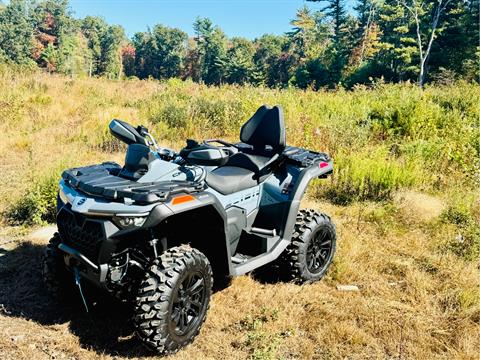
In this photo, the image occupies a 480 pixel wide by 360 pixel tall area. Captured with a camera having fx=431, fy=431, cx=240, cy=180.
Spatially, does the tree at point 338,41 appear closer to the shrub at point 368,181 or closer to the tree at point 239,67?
the tree at point 239,67

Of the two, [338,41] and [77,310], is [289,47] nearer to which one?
[338,41]

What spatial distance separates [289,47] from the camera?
67688mm

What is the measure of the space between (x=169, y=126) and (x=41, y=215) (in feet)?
15.3

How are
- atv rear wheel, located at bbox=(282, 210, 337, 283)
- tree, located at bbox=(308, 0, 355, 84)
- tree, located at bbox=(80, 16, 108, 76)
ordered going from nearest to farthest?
atv rear wheel, located at bbox=(282, 210, 337, 283) → tree, located at bbox=(308, 0, 355, 84) → tree, located at bbox=(80, 16, 108, 76)

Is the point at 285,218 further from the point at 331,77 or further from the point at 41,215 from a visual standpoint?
the point at 331,77

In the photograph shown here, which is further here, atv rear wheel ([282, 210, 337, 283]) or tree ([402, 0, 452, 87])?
tree ([402, 0, 452, 87])

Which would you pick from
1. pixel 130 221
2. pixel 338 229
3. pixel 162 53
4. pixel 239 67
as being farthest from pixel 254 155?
pixel 162 53

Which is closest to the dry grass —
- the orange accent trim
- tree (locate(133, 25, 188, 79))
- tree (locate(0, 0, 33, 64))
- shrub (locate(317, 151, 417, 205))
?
the orange accent trim

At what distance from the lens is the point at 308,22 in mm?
62438

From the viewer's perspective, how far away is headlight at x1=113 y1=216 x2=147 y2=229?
8.34 ft

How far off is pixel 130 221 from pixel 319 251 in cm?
208

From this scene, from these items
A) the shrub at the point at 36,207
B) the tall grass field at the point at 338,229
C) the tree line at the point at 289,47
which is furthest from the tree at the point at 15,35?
the shrub at the point at 36,207

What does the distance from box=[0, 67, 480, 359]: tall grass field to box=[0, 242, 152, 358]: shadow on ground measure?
14mm

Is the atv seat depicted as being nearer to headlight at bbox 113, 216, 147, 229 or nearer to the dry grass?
headlight at bbox 113, 216, 147, 229
